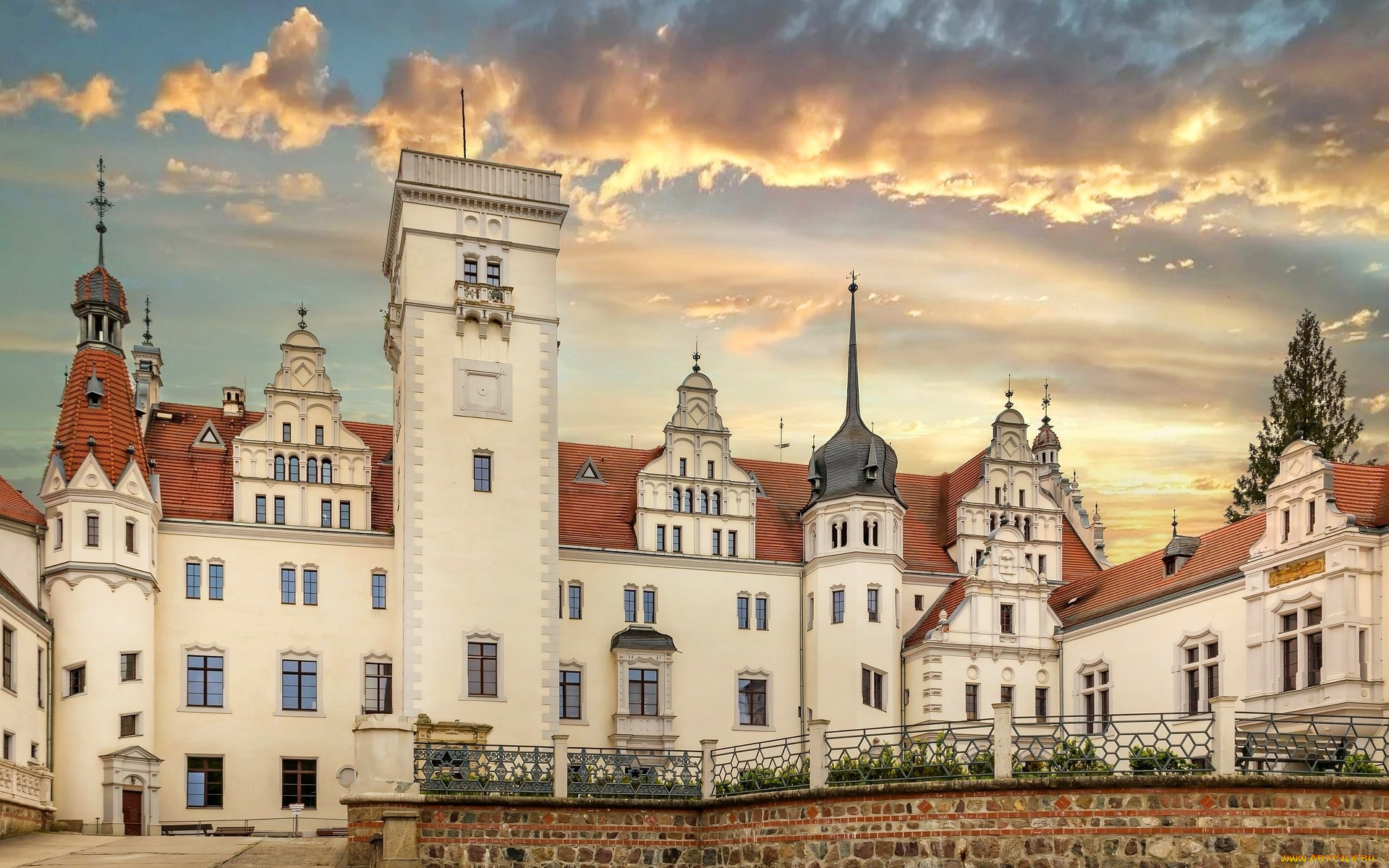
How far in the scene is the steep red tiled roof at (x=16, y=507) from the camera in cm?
4012

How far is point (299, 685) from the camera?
142ft

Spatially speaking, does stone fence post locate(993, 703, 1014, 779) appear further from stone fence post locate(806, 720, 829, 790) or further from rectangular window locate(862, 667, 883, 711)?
rectangular window locate(862, 667, 883, 711)

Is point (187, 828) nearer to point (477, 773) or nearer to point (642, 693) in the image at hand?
point (642, 693)

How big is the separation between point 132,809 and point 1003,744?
24114 millimetres

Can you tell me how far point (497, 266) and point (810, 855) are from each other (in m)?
23.8

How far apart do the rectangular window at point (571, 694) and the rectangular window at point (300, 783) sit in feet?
22.0

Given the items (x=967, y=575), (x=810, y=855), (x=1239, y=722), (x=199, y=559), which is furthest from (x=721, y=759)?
(x=1239, y=722)

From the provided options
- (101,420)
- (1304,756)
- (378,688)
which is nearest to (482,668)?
(378,688)

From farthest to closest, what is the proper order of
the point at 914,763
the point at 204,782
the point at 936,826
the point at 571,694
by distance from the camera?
1. the point at 571,694
2. the point at 204,782
3. the point at 914,763
4. the point at 936,826

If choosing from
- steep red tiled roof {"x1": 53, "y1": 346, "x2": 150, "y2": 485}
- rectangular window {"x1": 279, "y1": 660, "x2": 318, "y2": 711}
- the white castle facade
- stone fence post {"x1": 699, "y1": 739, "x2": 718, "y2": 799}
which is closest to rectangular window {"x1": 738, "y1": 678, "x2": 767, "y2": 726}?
the white castle facade

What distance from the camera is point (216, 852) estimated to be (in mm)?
29203

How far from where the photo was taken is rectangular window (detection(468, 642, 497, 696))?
4278 centimetres

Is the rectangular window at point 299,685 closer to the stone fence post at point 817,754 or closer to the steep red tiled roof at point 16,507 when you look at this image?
the steep red tiled roof at point 16,507

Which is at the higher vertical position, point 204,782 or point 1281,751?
point 1281,751
